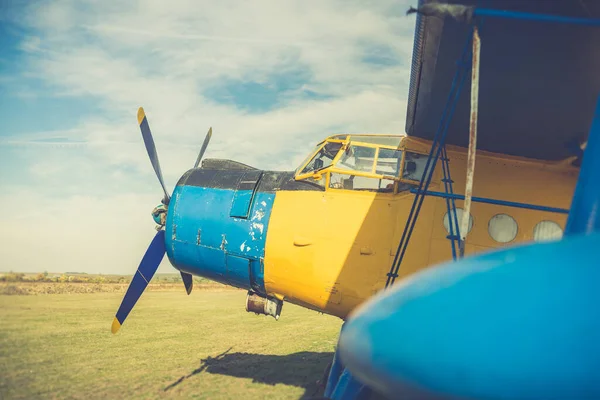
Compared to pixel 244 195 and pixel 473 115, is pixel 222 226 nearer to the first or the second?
pixel 244 195

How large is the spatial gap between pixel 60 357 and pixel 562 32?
1101cm

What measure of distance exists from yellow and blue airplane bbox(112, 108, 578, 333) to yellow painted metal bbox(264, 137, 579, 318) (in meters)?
0.01

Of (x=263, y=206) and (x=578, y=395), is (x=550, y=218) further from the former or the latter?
(x=578, y=395)

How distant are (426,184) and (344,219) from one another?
1.69m

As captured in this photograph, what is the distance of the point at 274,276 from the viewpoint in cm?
621

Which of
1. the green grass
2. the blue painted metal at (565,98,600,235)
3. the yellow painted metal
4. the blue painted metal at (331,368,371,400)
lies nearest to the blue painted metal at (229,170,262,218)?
the yellow painted metal

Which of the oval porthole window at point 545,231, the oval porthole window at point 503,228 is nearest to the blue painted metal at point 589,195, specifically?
the oval porthole window at point 503,228

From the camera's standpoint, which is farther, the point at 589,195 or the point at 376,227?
the point at 376,227

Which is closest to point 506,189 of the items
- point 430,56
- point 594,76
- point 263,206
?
point 594,76

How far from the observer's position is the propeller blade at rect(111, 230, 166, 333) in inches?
307

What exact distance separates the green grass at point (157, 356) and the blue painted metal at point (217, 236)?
241 centimetres

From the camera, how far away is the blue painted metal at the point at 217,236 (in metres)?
6.33

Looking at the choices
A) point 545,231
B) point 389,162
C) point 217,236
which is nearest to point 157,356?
point 217,236

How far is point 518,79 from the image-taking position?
435cm
